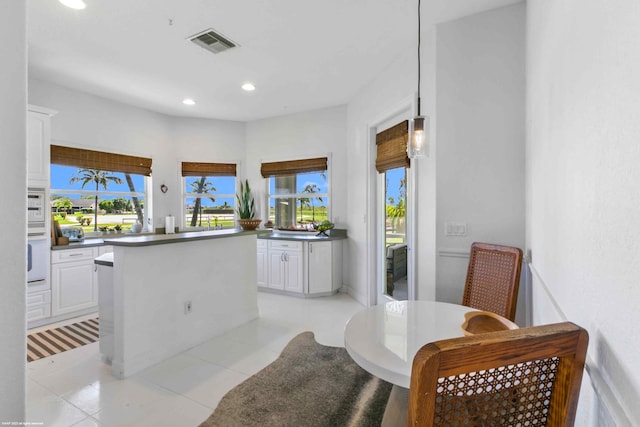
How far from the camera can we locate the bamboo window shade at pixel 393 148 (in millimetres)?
3174

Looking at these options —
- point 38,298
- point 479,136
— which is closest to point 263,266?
point 38,298

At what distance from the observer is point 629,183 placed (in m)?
0.63

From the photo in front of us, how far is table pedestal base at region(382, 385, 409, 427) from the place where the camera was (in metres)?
1.15

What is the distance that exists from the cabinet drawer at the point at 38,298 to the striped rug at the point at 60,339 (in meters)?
0.33

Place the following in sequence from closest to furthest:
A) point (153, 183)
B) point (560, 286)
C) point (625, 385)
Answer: point (625, 385)
point (560, 286)
point (153, 183)

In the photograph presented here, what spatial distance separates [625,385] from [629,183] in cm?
42

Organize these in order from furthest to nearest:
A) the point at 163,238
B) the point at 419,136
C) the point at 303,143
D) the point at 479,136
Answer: the point at 303,143
the point at 163,238
the point at 479,136
the point at 419,136

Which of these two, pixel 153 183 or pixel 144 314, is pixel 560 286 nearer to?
pixel 144 314

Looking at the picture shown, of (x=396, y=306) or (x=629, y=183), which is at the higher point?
(x=629, y=183)

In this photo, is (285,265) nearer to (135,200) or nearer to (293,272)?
(293,272)

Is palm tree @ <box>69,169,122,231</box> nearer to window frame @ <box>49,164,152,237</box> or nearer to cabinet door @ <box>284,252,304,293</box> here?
window frame @ <box>49,164,152,237</box>

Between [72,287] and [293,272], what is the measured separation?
2.68 m

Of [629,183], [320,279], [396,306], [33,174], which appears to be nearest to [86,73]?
[33,174]

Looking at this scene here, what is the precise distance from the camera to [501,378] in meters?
0.61
